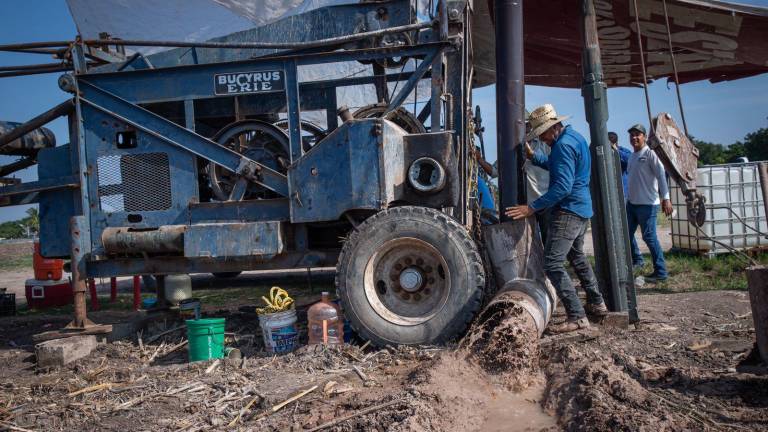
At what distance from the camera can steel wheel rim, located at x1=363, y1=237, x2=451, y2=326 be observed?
15.8 ft

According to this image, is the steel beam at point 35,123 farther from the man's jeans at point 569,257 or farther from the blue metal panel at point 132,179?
the man's jeans at point 569,257

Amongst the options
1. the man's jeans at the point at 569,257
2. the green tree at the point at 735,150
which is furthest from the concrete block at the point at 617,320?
the green tree at the point at 735,150

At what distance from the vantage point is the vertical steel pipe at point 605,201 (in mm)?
5133

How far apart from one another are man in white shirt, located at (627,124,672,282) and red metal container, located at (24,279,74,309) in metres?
8.54

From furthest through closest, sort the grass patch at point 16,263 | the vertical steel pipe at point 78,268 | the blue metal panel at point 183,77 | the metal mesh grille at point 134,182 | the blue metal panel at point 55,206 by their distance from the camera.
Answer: the grass patch at point 16,263, the blue metal panel at point 55,206, the metal mesh grille at point 134,182, the vertical steel pipe at point 78,268, the blue metal panel at point 183,77

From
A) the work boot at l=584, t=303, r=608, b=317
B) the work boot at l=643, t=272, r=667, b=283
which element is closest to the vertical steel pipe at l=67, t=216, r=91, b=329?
the work boot at l=584, t=303, r=608, b=317

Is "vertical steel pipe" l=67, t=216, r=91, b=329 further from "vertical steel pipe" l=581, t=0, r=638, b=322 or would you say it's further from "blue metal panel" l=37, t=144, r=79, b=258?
"vertical steel pipe" l=581, t=0, r=638, b=322

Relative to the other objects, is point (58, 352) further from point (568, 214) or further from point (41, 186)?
point (568, 214)

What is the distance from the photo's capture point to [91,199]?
568cm

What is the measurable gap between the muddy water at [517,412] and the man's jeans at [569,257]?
1.19 metres

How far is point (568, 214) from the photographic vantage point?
490 cm

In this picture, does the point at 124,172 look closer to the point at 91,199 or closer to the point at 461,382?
the point at 91,199

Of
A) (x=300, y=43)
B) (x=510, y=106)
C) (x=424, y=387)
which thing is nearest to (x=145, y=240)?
(x=300, y=43)

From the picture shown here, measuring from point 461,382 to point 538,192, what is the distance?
418cm
